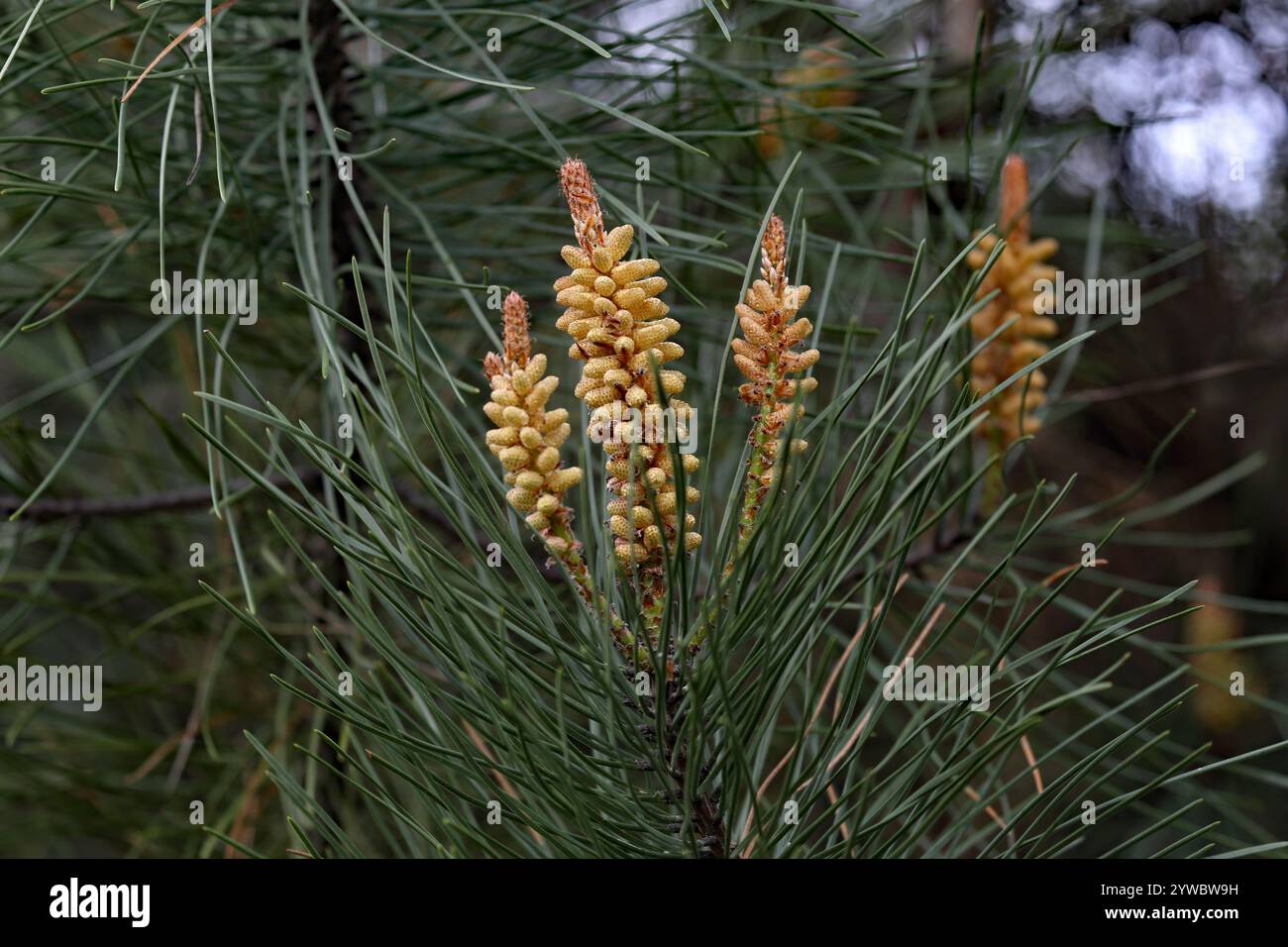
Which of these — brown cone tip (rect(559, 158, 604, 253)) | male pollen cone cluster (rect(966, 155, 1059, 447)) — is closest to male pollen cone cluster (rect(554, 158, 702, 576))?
brown cone tip (rect(559, 158, 604, 253))

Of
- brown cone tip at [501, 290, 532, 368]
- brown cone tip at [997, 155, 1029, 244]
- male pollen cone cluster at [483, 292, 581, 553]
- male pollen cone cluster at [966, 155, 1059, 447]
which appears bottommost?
male pollen cone cluster at [483, 292, 581, 553]

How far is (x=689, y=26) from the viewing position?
36.8 inches

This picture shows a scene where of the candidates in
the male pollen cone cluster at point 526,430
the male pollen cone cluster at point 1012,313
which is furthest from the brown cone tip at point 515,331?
the male pollen cone cluster at point 1012,313

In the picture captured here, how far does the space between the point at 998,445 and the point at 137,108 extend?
0.65 metres

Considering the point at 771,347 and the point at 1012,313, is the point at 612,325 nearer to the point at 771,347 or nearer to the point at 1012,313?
the point at 771,347

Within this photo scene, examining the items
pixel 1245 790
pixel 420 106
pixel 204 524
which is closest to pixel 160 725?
pixel 204 524

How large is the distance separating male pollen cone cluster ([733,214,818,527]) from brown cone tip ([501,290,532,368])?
84mm

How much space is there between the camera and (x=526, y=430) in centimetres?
41

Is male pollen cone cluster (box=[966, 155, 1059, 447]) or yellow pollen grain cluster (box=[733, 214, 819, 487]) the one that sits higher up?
male pollen cone cluster (box=[966, 155, 1059, 447])

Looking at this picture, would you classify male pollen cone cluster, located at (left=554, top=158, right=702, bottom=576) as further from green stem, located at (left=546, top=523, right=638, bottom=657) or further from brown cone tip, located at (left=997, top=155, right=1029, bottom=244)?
brown cone tip, located at (left=997, top=155, right=1029, bottom=244)

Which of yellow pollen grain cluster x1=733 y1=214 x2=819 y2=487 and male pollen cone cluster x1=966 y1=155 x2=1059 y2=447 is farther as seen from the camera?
male pollen cone cluster x1=966 y1=155 x2=1059 y2=447

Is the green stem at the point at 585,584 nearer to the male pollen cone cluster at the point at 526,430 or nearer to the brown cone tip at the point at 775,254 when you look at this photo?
the male pollen cone cluster at the point at 526,430

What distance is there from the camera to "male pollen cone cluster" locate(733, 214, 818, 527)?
0.41 metres
